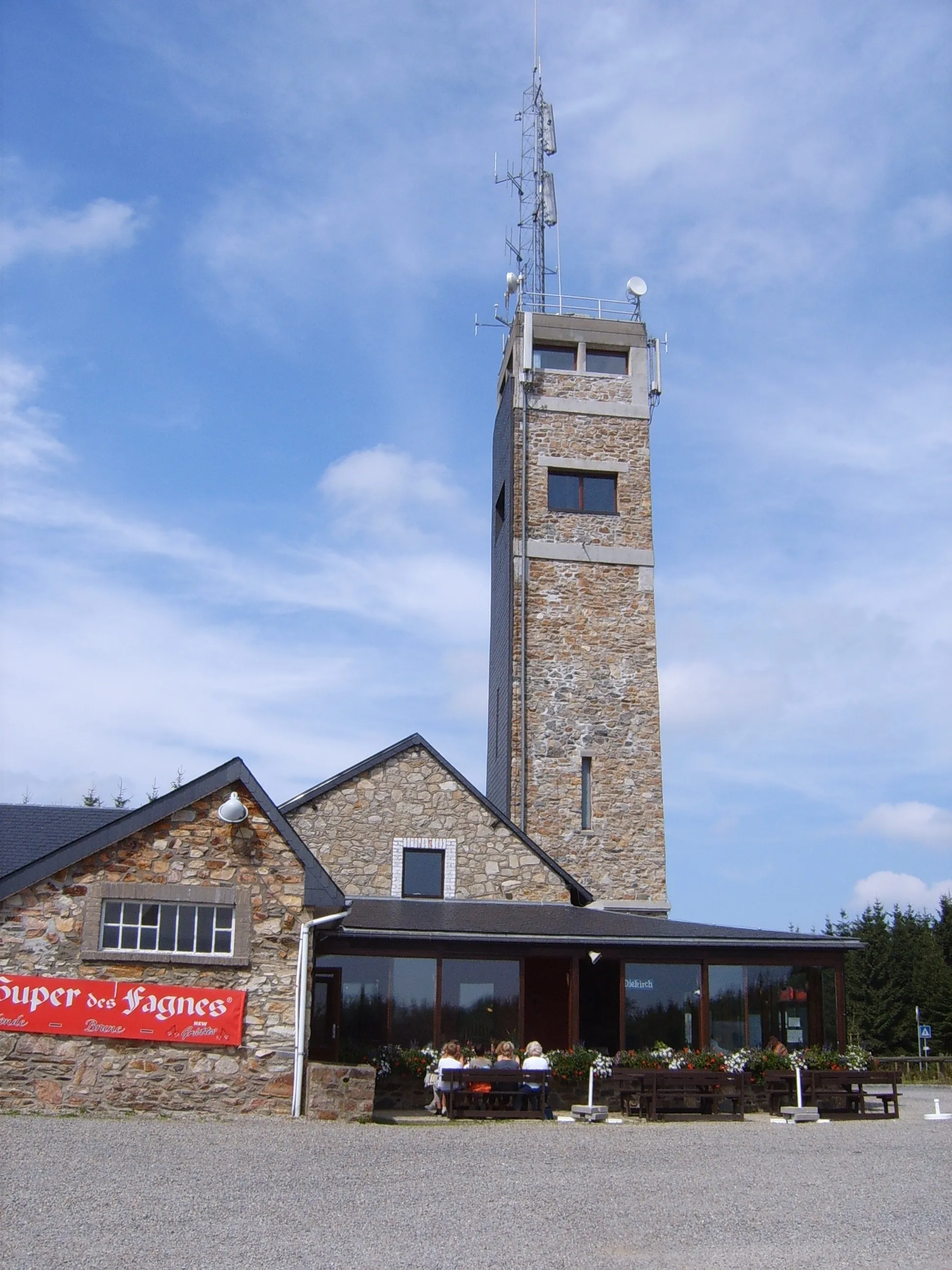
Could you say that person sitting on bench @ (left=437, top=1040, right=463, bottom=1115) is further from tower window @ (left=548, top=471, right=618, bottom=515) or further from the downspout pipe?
tower window @ (left=548, top=471, right=618, bottom=515)

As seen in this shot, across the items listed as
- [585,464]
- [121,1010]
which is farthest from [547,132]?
[121,1010]

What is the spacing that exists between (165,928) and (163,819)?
1.24 metres

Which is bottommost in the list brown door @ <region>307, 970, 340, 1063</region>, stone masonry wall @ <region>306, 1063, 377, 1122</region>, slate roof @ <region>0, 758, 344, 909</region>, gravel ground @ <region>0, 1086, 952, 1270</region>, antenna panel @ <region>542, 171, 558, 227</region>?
gravel ground @ <region>0, 1086, 952, 1270</region>

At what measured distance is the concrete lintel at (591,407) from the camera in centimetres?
2627

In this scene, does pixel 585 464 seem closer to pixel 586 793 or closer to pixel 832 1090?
pixel 586 793

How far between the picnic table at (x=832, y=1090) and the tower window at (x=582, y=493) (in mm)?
12515

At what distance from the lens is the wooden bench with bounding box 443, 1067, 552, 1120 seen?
15094mm

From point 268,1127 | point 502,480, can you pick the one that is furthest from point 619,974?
point 502,480

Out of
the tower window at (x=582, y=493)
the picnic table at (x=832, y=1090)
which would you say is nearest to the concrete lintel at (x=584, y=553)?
the tower window at (x=582, y=493)

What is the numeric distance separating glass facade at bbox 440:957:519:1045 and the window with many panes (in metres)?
4.24

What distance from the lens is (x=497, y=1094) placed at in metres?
15.4

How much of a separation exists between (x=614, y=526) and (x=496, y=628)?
3.46m

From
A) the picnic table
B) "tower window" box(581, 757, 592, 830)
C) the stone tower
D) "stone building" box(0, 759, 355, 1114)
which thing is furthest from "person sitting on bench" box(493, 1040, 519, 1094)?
"tower window" box(581, 757, 592, 830)

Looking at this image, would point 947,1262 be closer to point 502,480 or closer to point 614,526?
point 614,526
